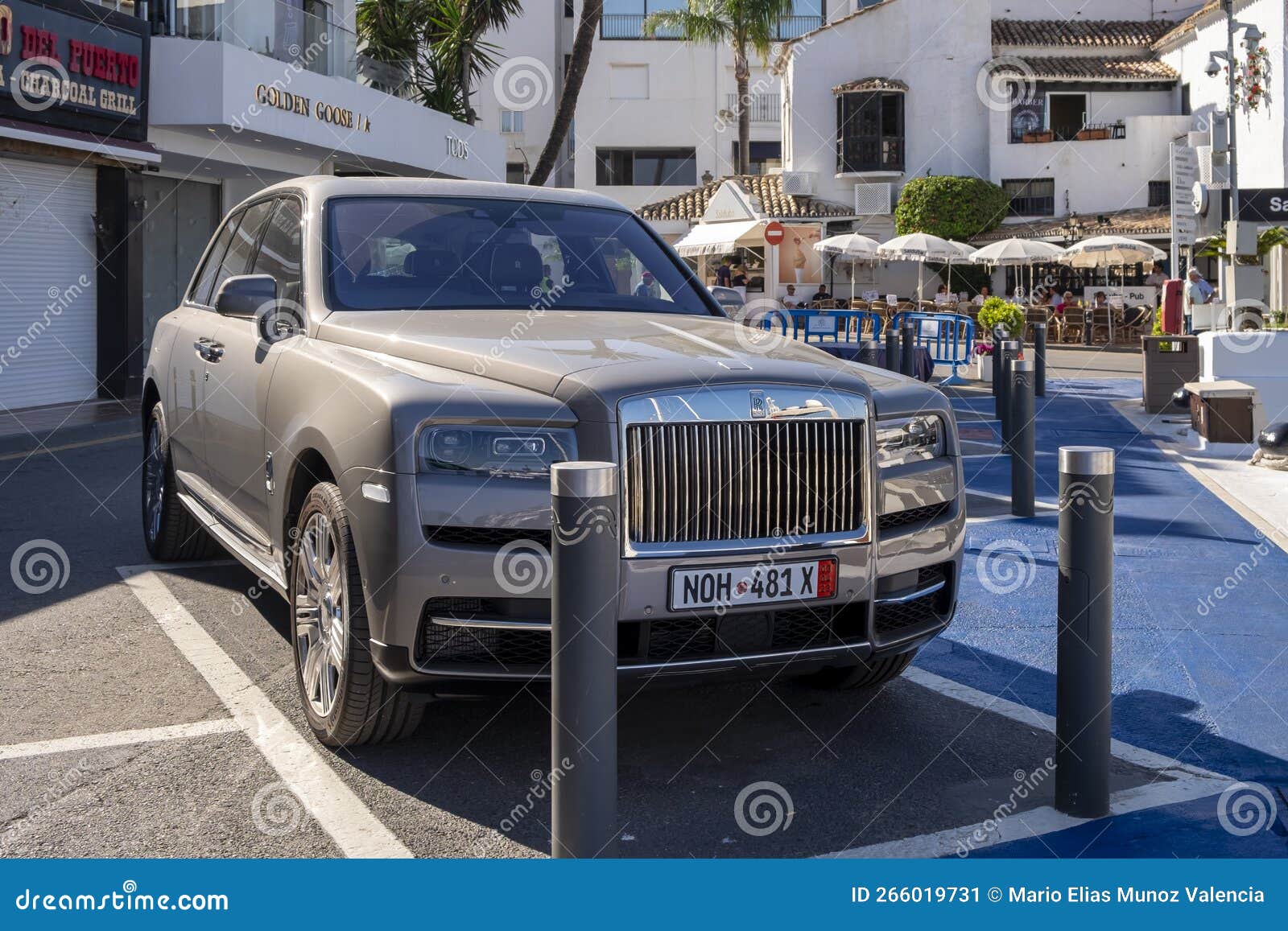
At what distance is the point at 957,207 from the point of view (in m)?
43.8

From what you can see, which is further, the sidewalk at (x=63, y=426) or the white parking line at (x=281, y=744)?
the sidewalk at (x=63, y=426)

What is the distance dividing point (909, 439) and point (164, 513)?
162 inches

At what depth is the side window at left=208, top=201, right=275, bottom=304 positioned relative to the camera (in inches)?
243

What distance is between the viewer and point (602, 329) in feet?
16.1

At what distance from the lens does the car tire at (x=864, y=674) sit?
4984mm

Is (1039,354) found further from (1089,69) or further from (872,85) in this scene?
(872,85)

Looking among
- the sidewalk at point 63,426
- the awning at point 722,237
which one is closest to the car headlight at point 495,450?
the sidewalk at point 63,426

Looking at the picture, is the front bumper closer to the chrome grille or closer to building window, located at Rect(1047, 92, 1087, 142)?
the chrome grille

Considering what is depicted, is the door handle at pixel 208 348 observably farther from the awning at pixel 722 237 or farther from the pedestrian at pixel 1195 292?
the awning at pixel 722 237

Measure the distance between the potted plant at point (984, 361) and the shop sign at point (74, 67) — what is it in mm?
12655

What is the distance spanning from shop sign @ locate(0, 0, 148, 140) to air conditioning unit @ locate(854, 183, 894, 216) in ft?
104

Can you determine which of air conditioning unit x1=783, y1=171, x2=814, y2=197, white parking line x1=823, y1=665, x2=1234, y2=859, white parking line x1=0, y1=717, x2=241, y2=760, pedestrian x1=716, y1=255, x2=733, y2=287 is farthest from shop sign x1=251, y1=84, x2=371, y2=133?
air conditioning unit x1=783, y1=171, x2=814, y2=197
